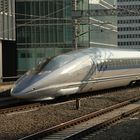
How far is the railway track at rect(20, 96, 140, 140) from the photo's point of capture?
14.0 metres

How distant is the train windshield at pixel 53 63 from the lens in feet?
80.4

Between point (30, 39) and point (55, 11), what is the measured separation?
5698 millimetres

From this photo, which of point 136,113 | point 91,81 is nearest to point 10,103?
point 91,81

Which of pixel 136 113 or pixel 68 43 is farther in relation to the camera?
pixel 68 43

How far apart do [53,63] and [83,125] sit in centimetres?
883

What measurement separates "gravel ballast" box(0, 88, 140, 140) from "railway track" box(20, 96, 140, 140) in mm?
546

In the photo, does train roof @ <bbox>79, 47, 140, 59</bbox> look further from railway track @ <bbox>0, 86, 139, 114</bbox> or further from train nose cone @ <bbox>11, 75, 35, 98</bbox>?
train nose cone @ <bbox>11, 75, 35, 98</bbox>

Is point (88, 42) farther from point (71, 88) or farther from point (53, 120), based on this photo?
point (53, 120)

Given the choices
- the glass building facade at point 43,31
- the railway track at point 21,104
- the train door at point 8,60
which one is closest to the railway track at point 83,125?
the railway track at point 21,104

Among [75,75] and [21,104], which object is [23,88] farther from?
[75,75]

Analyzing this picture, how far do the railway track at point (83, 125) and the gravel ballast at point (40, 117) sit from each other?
0.55 m

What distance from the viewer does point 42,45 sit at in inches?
3179

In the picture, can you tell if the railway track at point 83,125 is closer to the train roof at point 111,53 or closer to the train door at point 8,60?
the train roof at point 111,53

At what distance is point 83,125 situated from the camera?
16453 millimetres
